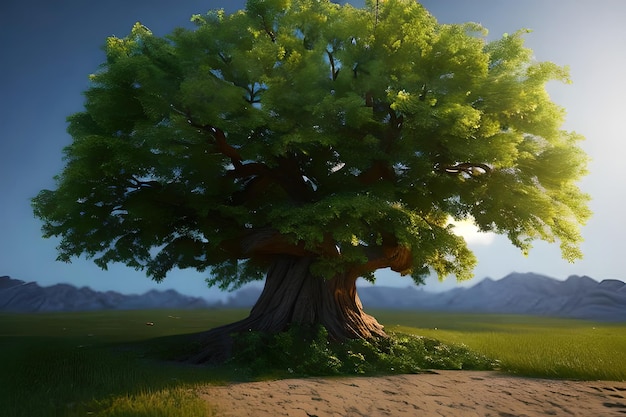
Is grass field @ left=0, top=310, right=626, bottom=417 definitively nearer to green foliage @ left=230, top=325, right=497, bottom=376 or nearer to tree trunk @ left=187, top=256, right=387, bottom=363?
green foliage @ left=230, top=325, right=497, bottom=376

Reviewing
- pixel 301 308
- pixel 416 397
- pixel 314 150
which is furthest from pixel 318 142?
pixel 416 397

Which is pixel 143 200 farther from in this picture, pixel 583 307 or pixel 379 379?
pixel 583 307

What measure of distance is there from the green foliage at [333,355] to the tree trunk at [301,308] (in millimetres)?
607

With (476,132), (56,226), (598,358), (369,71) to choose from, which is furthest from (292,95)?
(598,358)

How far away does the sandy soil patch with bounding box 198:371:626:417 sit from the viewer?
8734 millimetres

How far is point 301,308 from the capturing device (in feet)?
55.6

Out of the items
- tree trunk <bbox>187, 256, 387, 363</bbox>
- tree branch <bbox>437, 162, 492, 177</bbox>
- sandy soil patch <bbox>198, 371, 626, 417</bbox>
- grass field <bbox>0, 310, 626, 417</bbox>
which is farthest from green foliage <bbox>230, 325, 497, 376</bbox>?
tree branch <bbox>437, 162, 492, 177</bbox>

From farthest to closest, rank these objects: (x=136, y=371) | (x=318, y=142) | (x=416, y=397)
Answer: (x=318, y=142) < (x=136, y=371) < (x=416, y=397)

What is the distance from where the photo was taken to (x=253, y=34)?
15.7 metres

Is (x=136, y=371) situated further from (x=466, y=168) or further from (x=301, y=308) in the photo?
(x=466, y=168)

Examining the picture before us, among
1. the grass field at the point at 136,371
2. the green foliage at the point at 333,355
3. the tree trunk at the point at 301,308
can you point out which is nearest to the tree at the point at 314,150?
the tree trunk at the point at 301,308

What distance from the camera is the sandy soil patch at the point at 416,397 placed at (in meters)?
8.73

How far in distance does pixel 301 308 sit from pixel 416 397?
7307mm

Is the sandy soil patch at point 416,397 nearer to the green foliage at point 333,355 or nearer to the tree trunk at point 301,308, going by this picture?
the green foliage at point 333,355
